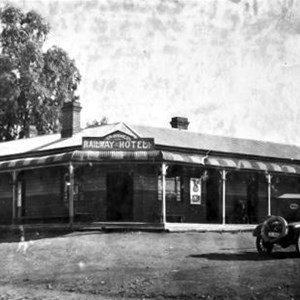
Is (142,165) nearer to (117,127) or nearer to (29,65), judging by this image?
(117,127)

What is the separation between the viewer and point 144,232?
76.1ft

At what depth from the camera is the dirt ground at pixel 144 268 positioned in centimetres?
1202

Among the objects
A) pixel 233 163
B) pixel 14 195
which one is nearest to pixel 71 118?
pixel 14 195

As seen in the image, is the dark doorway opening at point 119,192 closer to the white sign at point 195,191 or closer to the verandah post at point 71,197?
the verandah post at point 71,197

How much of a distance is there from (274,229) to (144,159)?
912cm

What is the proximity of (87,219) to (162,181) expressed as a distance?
137 inches

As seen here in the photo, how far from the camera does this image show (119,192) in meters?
25.6

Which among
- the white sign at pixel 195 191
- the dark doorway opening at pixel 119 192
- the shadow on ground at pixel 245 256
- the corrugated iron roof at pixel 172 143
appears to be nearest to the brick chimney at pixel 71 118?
the corrugated iron roof at pixel 172 143

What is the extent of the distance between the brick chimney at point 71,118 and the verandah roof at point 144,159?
9.58ft

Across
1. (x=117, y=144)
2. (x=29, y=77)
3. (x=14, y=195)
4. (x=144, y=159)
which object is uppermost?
(x=29, y=77)

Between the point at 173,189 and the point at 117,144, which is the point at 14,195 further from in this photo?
the point at 173,189

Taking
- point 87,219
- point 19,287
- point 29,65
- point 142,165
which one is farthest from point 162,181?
point 29,65

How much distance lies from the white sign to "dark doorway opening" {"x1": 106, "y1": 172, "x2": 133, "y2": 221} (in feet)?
8.96

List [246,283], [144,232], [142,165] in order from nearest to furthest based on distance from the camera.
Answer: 1. [246,283]
2. [144,232]
3. [142,165]
